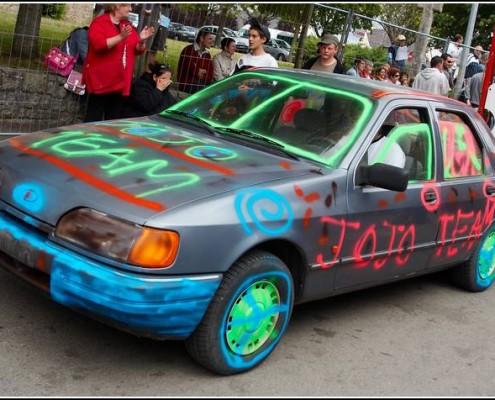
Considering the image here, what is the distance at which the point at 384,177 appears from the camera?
388 cm

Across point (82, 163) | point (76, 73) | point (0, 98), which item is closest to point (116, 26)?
point (76, 73)

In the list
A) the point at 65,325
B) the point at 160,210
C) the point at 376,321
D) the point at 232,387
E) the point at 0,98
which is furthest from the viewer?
the point at 0,98

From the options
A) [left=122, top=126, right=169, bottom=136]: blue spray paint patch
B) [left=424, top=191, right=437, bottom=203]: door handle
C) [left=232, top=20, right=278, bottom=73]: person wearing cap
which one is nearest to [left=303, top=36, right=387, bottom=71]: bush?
[left=232, top=20, right=278, bottom=73]: person wearing cap

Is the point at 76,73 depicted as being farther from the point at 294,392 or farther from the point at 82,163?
the point at 294,392

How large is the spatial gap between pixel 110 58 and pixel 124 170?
3554mm

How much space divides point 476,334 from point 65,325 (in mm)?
2867

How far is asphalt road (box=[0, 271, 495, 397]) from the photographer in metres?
3.38

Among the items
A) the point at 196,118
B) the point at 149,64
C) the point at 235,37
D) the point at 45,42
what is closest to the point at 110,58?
the point at 149,64

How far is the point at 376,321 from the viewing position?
4738 mm

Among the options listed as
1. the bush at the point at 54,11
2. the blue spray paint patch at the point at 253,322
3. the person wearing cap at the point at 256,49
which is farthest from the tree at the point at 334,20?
the blue spray paint patch at the point at 253,322

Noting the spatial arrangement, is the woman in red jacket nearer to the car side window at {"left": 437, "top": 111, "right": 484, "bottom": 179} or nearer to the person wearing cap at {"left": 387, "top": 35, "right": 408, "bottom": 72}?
the car side window at {"left": 437, "top": 111, "right": 484, "bottom": 179}

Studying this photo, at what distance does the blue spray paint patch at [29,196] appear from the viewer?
3385mm

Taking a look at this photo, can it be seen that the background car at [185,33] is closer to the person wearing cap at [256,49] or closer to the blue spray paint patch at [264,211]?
the person wearing cap at [256,49]

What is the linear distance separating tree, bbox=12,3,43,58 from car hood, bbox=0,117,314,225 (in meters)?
3.42
